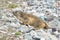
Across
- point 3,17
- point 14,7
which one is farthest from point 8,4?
point 3,17

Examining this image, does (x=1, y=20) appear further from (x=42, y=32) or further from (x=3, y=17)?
Answer: (x=42, y=32)

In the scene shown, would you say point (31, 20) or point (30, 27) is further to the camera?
point (31, 20)

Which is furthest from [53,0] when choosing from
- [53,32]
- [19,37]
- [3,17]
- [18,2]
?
[19,37]

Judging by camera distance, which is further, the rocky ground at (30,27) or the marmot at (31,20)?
the marmot at (31,20)

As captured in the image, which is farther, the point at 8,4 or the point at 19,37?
the point at 8,4

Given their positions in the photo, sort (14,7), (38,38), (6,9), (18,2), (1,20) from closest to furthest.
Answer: (38,38) < (1,20) < (6,9) < (14,7) < (18,2)

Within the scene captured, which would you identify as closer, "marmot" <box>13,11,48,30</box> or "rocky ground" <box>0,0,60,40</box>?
"rocky ground" <box>0,0,60,40</box>

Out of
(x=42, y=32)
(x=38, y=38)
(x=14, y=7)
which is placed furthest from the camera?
(x=14, y=7)
